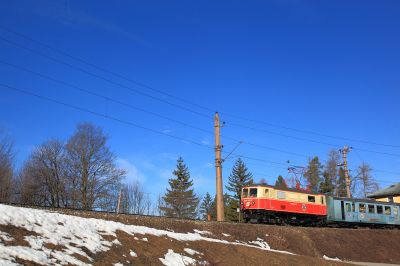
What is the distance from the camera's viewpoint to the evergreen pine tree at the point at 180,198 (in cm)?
6694

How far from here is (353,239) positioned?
32.2 m

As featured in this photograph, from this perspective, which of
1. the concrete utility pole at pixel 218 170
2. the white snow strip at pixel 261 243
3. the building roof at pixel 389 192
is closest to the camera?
the white snow strip at pixel 261 243

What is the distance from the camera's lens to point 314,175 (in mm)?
77062

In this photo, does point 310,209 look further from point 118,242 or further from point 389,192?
point 389,192

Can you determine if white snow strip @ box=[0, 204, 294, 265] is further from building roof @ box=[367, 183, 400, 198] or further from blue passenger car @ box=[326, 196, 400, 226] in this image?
building roof @ box=[367, 183, 400, 198]

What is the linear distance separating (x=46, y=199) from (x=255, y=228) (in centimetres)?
3680

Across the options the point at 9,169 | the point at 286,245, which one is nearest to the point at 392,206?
the point at 286,245

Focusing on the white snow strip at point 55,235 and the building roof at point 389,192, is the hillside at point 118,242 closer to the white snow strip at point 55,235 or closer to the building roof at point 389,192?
the white snow strip at point 55,235

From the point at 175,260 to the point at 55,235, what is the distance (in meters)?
4.18

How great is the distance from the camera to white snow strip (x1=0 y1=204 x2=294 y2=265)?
9328mm

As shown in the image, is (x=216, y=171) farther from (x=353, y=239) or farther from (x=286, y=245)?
(x=353, y=239)

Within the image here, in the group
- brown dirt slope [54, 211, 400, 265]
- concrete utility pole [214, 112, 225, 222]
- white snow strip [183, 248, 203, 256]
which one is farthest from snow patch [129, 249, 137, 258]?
concrete utility pole [214, 112, 225, 222]

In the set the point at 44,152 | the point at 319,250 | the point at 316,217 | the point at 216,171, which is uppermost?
the point at 44,152

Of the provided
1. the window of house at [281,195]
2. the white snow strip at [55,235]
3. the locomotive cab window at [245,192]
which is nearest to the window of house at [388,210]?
the window of house at [281,195]
